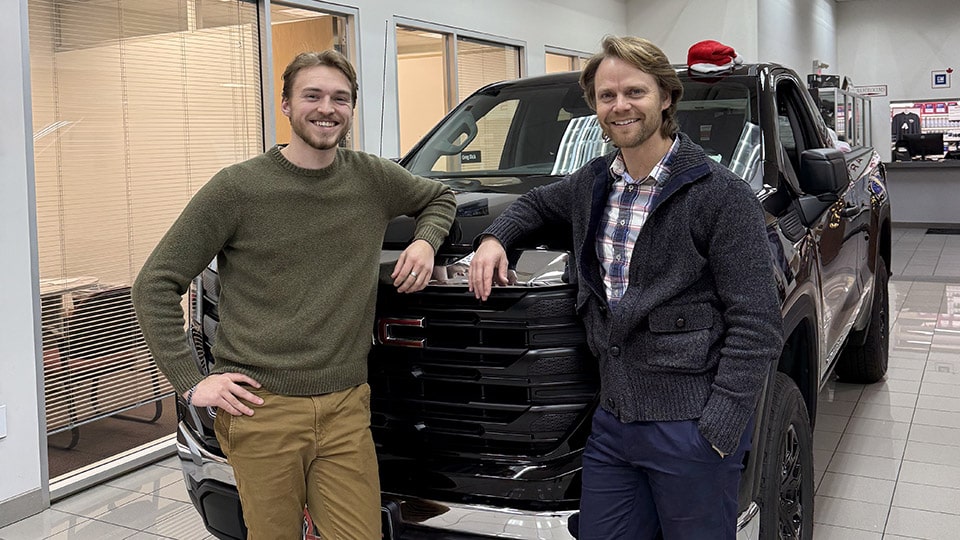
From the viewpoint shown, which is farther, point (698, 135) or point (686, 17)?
point (686, 17)

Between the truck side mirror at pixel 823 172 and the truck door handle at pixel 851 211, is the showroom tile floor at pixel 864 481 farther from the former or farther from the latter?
the truck side mirror at pixel 823 172

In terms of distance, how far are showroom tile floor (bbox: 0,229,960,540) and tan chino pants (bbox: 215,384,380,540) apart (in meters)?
1.60

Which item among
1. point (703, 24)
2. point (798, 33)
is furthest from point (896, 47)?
point (703, 24)

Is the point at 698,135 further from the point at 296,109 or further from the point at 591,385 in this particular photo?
the point at 296,109

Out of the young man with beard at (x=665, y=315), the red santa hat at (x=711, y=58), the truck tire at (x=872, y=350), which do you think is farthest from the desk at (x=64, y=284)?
the truck tire at (x=872, y=350)

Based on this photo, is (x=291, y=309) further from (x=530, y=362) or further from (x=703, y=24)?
(x=703, y=24)

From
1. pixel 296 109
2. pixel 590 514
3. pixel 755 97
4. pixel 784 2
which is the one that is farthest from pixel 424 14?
pixel 784 2

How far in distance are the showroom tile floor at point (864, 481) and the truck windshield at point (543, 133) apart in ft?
4.69

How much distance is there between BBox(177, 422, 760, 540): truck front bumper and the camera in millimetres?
1989

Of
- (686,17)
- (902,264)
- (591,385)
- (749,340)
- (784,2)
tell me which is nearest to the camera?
(749,340)

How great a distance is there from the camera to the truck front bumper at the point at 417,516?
199 centimetres

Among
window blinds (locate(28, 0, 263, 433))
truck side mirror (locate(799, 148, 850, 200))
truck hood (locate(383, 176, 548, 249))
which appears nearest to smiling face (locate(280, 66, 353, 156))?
truck hood (locate(383, 176, 548, 249))

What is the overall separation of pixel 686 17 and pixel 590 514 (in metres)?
10.4

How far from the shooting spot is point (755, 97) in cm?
296
